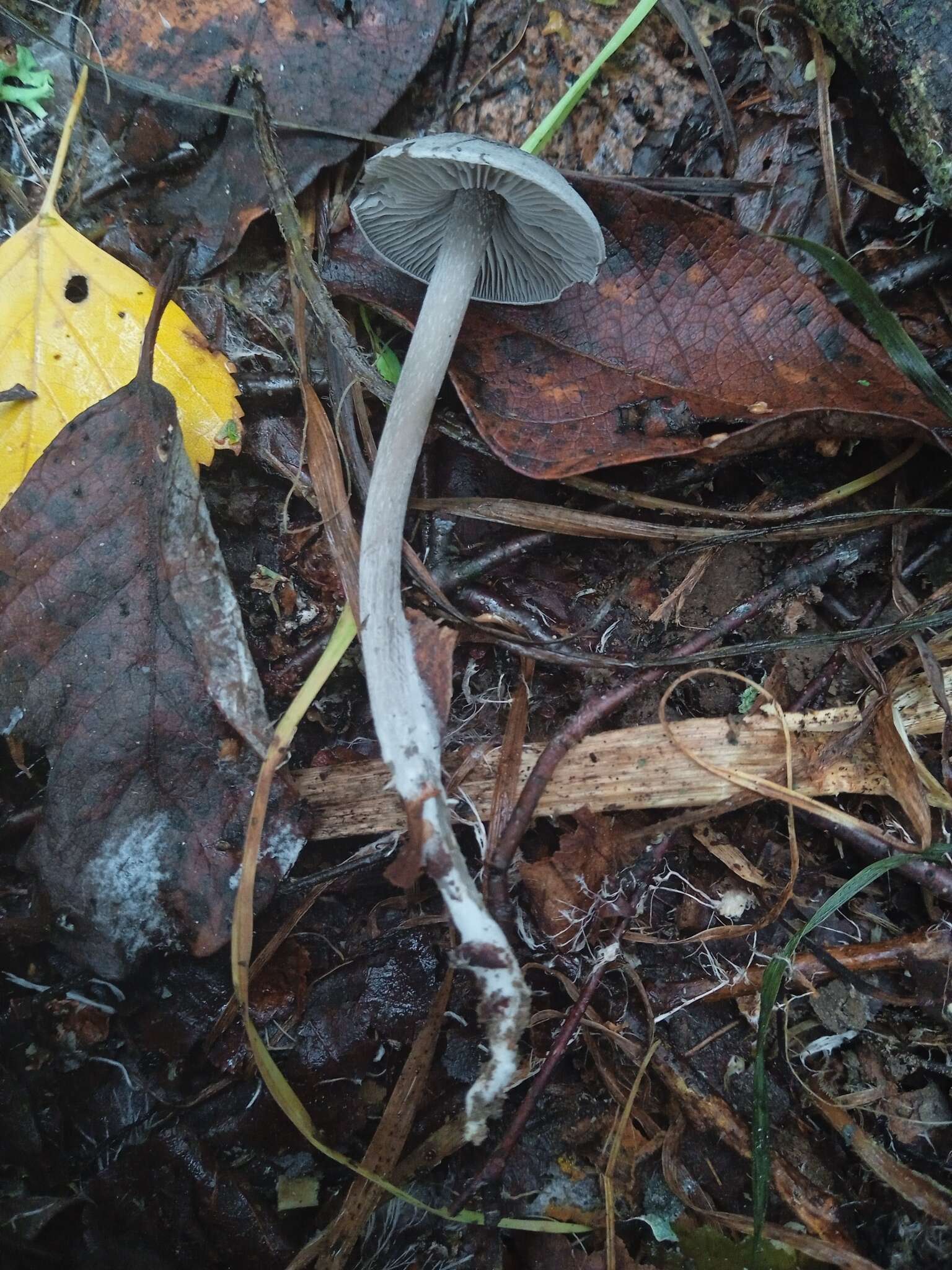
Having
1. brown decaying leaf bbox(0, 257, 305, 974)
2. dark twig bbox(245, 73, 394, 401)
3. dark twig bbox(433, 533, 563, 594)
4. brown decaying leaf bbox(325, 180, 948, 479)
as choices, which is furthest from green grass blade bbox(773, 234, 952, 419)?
brown decaying leaf bbox(0, 257, 305, 974)

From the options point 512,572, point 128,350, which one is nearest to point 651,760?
point 512,572

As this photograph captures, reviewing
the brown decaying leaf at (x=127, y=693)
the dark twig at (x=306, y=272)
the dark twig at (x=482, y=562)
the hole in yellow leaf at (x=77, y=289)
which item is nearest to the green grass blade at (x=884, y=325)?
the dark twig at (x=482, y=562)

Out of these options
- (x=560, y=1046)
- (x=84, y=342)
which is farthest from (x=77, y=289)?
(x=560, y=1046)

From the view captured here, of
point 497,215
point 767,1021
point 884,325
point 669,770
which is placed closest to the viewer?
point 767,1021

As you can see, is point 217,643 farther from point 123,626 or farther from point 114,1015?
point 114,1015

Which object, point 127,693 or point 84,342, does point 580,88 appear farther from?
point 127,693

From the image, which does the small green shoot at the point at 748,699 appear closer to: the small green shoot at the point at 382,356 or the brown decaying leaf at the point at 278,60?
the small green shoot at the point at 382,356
